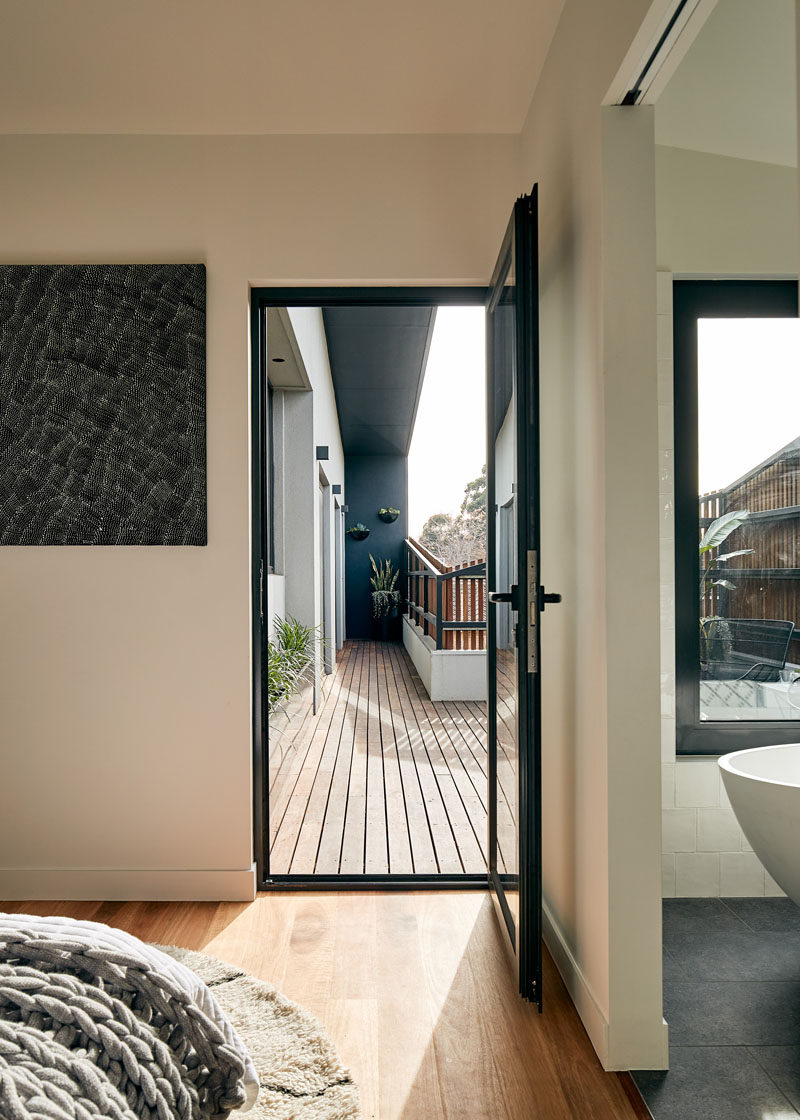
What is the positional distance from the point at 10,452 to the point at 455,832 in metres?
2.35

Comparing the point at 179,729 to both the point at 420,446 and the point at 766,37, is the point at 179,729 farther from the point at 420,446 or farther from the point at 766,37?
the point at 420,446

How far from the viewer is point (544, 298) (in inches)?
103

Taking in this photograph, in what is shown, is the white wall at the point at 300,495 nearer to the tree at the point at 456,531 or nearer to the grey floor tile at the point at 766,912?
the grey floor tile at the point at 766,912

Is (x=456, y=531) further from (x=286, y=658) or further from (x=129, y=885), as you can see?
(x=129, y=885)

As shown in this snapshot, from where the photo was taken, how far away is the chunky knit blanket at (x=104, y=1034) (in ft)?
3.39

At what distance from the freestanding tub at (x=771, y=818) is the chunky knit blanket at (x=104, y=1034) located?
1.53 m

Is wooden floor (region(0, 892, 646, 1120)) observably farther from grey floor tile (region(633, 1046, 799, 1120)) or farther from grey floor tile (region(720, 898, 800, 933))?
grey floor tile (region(720, 898, 800, 933))

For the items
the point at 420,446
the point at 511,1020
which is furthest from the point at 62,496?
the point at 420,446

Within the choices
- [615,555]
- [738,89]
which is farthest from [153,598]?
[738,89]

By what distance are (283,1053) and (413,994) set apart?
431mm

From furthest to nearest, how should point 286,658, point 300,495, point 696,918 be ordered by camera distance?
point 300,495 < point 286,658 < point 696,918

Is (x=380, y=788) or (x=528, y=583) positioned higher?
(x=528, y=583)

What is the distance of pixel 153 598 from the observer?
292cm

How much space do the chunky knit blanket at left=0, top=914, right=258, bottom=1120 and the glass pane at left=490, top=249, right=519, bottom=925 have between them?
118 centimetres
